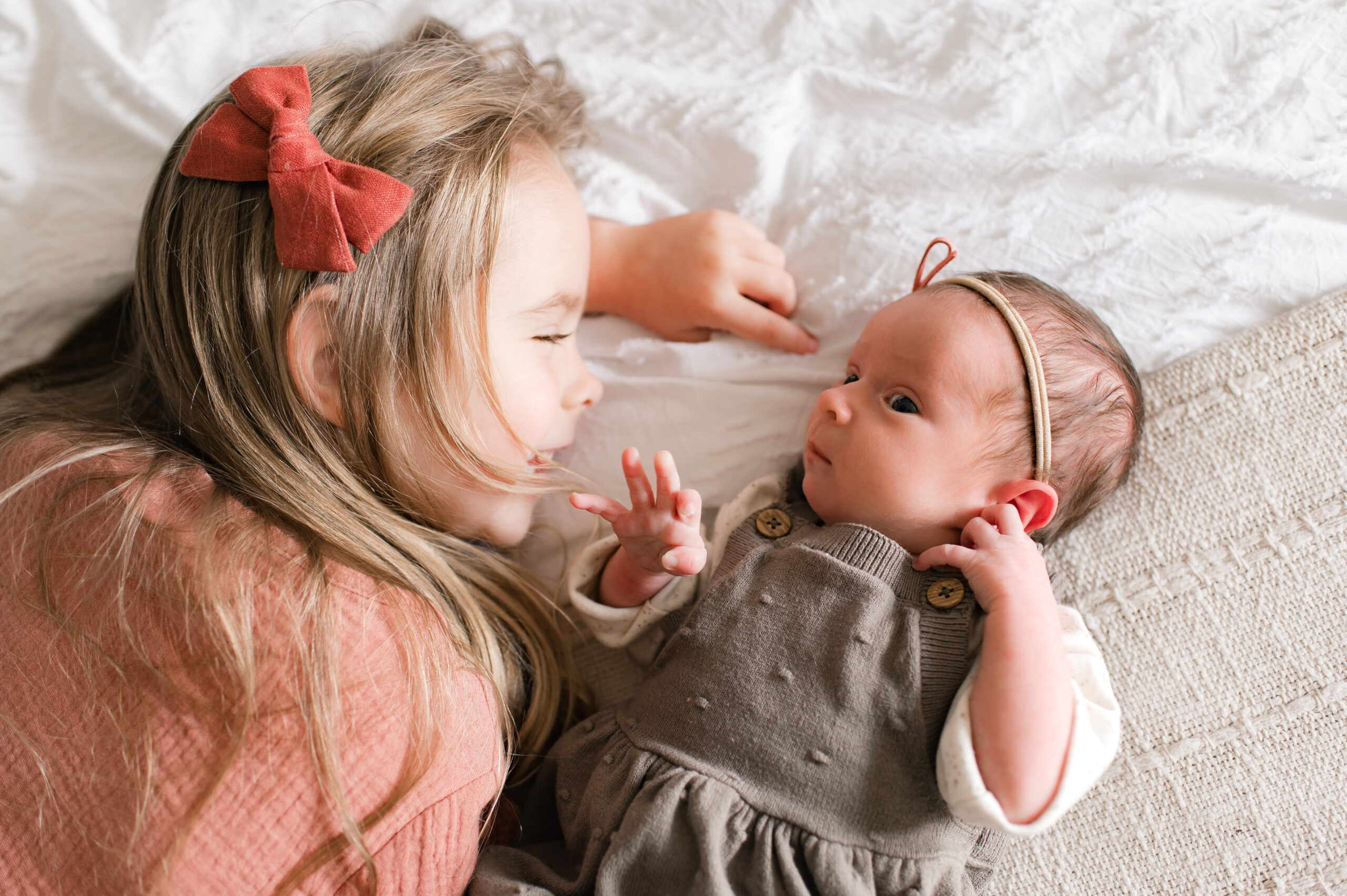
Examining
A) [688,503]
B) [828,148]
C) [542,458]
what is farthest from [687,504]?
[828,148]

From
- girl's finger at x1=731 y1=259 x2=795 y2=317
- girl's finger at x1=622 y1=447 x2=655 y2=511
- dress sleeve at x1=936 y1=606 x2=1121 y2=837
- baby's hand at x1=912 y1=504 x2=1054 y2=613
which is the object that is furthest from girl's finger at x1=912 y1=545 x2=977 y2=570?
girl's finger at x1=731 y1=259 x2=795 y2=317

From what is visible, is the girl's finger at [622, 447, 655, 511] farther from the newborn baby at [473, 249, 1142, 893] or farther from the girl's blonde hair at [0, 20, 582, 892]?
the girl's blonde hair at [0, 20, 582, 892]

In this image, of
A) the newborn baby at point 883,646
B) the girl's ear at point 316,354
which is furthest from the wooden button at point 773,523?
the girl's ear at point 316,354

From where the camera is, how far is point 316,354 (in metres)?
1.05

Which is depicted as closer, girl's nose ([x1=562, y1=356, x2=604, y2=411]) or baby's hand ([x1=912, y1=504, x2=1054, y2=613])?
baby's hand ([x1=912, y1=504, x2=1054, y2=613])

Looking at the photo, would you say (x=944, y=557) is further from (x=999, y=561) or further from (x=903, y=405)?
(x=903, y=405)

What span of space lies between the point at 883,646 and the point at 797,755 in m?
0.15

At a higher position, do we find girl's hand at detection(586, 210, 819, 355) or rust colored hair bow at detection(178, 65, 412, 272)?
rust colored hair bow at detection(178, 65, 412, 272)

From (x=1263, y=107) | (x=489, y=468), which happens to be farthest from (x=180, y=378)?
(x=1263, y=107)

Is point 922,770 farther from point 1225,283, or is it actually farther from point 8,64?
point 8,64

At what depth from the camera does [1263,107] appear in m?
1.20

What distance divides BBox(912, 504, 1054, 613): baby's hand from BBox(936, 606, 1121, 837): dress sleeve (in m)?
0.08

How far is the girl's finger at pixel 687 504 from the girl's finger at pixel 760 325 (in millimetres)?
391

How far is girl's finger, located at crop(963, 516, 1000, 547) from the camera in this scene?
0.99m
